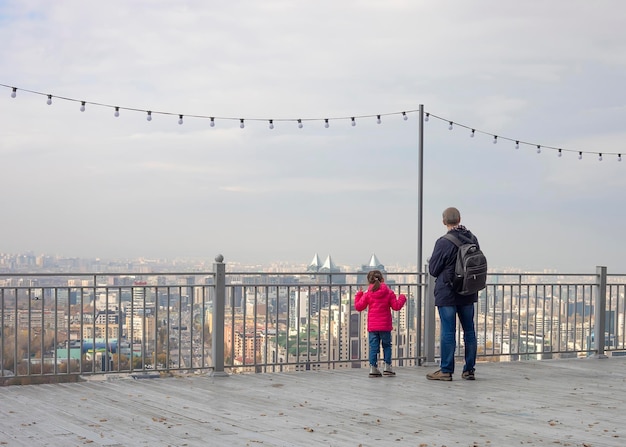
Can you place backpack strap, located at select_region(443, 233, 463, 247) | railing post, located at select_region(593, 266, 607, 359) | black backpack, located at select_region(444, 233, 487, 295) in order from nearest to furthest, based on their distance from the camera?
black backpack, located at select_region(444, 233, 487, 295), backpack strap, located at select_region(443, 233, 463, 247), railing post, located at select_region(593, 266, 607, 359)

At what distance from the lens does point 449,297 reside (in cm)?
988

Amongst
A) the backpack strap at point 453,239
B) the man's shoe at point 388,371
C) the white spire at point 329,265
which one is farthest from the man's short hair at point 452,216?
the man's shoe at point 388,371

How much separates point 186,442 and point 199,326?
3903 mm

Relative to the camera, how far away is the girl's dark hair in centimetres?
1033

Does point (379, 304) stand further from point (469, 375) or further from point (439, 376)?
point (469, 375)

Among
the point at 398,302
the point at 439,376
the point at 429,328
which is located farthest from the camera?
the point at 429,328

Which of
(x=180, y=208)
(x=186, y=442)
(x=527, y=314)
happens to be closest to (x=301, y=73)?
(x=180, y=208)

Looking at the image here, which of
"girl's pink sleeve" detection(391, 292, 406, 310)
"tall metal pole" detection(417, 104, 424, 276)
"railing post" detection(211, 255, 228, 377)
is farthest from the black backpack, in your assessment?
"railing post" detection(211, 255, 228, 377)

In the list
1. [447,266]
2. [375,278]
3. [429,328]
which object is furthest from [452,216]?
[429,328]

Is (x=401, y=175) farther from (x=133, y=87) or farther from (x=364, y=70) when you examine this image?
(x=133, y=87)

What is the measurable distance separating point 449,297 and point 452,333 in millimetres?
391

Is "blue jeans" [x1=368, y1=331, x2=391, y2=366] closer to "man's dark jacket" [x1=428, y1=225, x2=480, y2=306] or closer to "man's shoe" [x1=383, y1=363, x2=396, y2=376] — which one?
"man's shoe" [x1=383, y1=363, x2=396, y2=376]

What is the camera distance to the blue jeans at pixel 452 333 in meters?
9.95

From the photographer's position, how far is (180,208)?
1848cm
